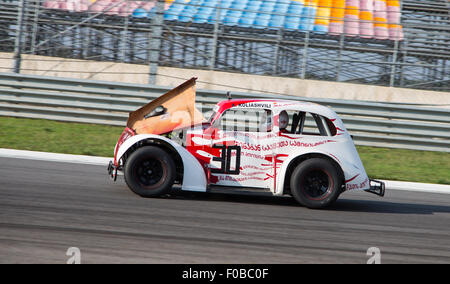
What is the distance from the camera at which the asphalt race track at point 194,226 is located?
5.12 meters

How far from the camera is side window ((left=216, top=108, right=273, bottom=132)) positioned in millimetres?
7742

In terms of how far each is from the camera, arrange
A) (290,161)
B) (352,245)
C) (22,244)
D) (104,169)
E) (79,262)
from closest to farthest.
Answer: (79,262)
(22,244)
(352,245)
(290,161)
(104,169)

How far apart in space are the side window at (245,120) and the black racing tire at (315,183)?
77cm

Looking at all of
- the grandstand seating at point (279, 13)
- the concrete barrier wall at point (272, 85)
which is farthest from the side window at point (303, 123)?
the grandstand seating at point (279, 13)

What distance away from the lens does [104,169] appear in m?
9.97

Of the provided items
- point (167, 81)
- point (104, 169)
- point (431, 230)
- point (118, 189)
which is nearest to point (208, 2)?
point (167, 81)

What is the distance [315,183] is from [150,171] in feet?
7.68

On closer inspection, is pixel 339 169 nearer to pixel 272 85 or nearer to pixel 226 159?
pixel 226 159

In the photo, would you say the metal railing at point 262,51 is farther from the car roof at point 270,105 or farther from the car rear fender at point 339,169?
the car rear fender at point 339,169

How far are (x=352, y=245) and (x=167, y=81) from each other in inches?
444

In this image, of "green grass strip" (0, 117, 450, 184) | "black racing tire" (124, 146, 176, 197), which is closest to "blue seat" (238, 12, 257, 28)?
"green grass strip" (0, 117, 450, 184)

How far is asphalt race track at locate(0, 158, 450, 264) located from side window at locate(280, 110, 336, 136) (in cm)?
112

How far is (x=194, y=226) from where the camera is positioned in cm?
619

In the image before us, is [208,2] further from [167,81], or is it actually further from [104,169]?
[104,169]
